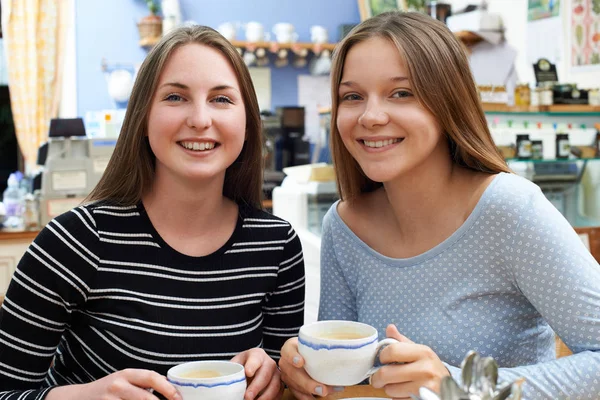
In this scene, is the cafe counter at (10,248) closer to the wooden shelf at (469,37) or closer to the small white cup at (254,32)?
the wooden shelf at (469,37)

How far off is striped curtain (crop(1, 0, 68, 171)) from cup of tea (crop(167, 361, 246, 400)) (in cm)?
555

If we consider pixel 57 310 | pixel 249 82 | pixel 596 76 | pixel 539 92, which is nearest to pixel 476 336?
pixel 249 82

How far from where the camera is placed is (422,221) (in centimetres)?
143

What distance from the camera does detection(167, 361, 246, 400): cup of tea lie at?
37.2 inches

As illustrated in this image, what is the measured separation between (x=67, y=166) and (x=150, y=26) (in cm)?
250

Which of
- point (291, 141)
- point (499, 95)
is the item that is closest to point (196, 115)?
point (499, 95)

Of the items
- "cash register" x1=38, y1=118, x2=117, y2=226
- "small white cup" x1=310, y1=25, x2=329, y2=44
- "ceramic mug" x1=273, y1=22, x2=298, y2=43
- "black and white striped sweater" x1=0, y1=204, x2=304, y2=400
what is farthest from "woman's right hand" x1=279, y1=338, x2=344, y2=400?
"small white cup" x1=310, y1=25, x2=329, y2=44

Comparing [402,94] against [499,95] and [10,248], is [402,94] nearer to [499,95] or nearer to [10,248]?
[499,95]

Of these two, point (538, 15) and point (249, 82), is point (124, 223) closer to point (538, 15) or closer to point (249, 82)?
point (249, 82)

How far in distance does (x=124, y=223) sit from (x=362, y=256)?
1.63ft

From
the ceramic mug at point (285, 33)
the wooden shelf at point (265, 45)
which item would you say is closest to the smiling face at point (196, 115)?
the wooden shelf at point (265, 45)

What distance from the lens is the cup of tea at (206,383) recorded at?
0.94m

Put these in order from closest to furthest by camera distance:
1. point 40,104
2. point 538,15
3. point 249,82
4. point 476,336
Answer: point 476,336 < point 249,82 < point 538,15 < point 40,104

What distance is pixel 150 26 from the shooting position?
20.3 ft
